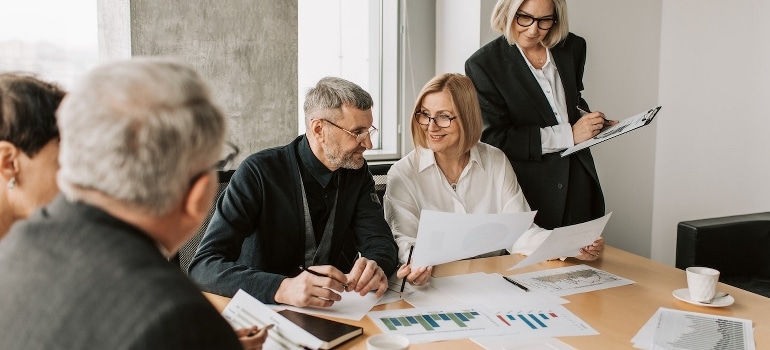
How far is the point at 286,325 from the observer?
4.36 feet

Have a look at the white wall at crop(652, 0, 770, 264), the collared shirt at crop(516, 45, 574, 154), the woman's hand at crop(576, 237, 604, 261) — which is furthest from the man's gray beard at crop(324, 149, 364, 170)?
the white wall at crop(652, 0, 770, 264)

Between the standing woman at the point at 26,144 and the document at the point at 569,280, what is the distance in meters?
1.16

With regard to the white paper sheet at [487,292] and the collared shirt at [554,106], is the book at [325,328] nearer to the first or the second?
the white paper sheet at [487,292]

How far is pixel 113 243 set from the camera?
729mm

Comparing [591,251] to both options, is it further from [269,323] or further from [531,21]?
[269,323]

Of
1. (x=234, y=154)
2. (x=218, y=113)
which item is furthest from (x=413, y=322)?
(x=234, y=154)

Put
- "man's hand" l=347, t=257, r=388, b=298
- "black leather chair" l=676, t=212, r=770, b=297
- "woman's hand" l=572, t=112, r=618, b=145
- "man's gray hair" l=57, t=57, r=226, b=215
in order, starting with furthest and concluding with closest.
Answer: "black leather chair" l=676, t=212, r=770, b=297 < "woman's hand" l=572, t=112, r=618, b=145 < "man's hand" l=347, t=257, r=388, b=298 < "man's gray hair" l=57, t=57, r=226, b=215

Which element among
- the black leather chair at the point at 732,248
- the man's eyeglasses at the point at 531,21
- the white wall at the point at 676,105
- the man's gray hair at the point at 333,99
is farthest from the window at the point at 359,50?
the black leather chair at the point at 732,248

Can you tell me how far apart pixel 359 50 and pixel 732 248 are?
194 cm

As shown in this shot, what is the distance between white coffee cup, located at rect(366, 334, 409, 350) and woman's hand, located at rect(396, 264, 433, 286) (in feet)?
1.39

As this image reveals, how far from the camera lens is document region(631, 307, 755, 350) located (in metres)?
1.35

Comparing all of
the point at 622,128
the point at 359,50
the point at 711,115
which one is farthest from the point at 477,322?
the point at 711,115

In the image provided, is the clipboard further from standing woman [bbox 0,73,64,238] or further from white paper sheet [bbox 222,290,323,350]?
standing woman [bbox 0,73,64,238]

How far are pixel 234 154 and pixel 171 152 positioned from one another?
1.97 metres
